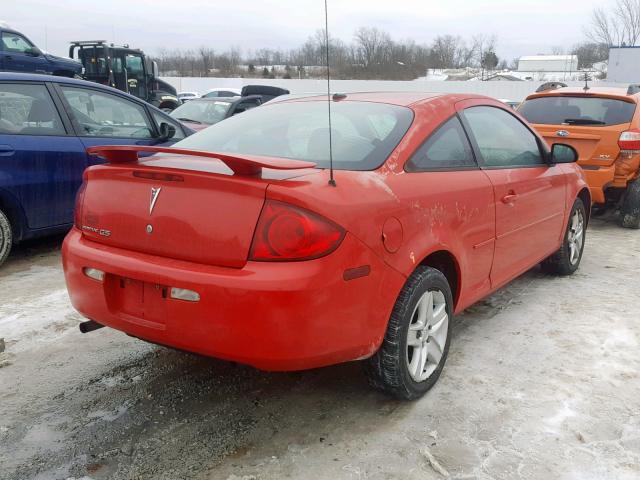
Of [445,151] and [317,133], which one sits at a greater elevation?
[317,133]

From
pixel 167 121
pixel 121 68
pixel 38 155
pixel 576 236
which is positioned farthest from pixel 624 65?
pixel 38 155

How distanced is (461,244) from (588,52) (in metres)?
69.1

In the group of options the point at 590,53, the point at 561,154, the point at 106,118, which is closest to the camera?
the point at 561,154

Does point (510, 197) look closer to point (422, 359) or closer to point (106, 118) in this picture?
point (422, 359)

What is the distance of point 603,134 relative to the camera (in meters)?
6.37

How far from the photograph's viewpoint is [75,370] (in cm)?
318

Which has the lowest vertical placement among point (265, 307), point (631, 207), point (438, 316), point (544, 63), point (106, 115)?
point (631, 207)

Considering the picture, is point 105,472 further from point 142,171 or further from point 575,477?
point 575,477

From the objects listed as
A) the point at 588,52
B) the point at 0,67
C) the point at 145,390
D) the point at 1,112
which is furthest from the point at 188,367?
the point at 588,52

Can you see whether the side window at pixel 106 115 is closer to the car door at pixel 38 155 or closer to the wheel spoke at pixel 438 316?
the car door at pixel 38 155

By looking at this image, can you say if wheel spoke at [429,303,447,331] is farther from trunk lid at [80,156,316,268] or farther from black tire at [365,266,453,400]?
trunk lid at [80,156,316,268]

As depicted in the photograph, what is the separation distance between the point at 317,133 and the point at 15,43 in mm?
12971

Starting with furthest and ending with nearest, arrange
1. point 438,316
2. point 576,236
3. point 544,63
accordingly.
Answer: point 544,63
point 576,236
point 438,316

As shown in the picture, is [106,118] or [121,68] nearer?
[106,118]
